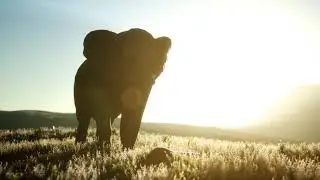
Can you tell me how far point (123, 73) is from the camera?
14.1m

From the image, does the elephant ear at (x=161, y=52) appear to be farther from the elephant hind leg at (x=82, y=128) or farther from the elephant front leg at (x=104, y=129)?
the elephant hind leg at (x=82, y=128)

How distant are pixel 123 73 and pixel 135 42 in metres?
0.95

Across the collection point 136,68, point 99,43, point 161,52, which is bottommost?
point 136,68

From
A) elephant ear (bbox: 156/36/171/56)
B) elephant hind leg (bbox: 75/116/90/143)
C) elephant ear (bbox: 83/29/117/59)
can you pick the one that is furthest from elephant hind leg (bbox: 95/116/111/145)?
elephant ear (bbox: 156/36/171/56)

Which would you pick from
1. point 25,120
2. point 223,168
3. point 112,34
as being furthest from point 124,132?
point 25,120

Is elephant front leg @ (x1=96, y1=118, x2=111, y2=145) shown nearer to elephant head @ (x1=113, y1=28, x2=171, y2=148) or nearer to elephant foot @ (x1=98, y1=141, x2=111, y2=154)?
elephant foot @ (x1=98, y1=141, x2=111, y2=154)

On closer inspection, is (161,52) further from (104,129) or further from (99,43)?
(104,129)

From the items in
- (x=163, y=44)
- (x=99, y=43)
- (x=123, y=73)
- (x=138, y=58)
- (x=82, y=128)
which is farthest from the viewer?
(x=82, y=128)

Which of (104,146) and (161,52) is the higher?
(161,52)

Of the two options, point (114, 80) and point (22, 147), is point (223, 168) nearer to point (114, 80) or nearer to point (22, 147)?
point (114, 80)

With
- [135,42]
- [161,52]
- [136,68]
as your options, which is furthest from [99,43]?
[161,52]

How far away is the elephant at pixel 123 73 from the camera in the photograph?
14.1m

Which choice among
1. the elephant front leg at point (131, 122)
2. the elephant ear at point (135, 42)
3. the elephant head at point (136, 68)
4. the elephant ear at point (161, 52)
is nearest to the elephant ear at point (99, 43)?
the elephant head at point (136, 68)

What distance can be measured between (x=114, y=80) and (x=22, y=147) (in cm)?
382
